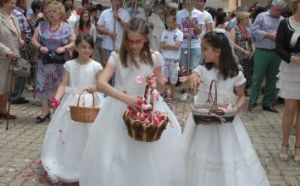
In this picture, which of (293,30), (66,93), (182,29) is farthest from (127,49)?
(182,29)

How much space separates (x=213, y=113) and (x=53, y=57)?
13.9 ft

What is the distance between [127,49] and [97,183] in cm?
120

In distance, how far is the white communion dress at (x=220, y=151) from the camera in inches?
184

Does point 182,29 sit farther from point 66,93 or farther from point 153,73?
point 153,73

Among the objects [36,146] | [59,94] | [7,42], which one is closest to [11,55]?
[7,42]

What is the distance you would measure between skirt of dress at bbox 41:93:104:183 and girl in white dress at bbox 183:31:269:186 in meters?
1.27

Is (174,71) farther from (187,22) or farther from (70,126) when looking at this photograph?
(70,126)

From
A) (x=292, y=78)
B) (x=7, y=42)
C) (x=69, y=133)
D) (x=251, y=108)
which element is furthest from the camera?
(x=251, y=108)

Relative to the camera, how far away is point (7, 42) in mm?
8289

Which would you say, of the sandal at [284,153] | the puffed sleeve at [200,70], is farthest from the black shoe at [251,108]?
the puffed sleeve at [200,70]

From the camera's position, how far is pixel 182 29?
422 inches

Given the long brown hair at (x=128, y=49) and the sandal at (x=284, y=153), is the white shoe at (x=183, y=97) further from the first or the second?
the long brown hair at (x=128, y=49)

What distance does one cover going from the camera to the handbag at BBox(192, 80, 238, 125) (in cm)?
451

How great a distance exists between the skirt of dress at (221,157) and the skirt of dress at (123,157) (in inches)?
5.7
